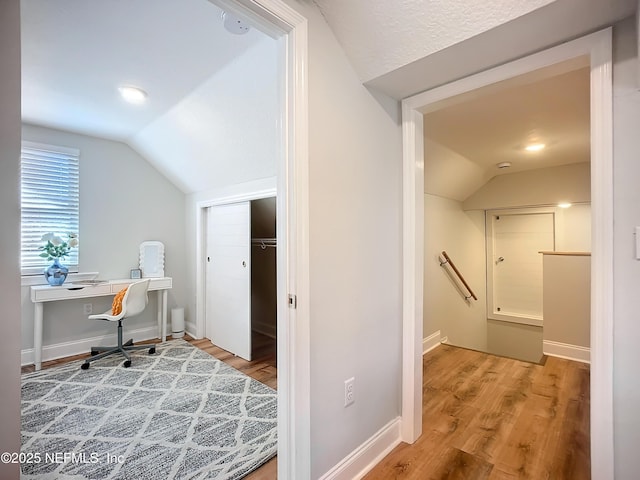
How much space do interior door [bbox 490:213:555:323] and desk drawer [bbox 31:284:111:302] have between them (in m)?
5.53

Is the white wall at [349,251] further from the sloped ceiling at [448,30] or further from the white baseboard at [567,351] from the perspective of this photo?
the white baseboard at [567,351]

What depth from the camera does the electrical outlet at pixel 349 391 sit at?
1.51 meters

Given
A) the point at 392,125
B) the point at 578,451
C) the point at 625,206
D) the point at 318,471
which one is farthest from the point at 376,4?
the point at 578,451

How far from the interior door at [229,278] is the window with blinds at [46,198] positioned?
4.79ft

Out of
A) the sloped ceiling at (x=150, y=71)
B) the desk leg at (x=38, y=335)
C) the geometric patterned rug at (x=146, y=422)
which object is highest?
the sloped ceiling at (x=150, y=71)

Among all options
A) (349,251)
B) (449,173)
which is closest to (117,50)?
(349,251)

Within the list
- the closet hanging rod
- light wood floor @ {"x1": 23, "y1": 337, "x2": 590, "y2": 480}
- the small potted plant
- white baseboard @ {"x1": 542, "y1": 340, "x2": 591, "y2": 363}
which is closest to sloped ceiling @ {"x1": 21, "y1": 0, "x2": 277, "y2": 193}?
the closet hanging rod

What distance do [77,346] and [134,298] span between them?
3.31ft

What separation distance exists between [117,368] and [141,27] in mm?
2958

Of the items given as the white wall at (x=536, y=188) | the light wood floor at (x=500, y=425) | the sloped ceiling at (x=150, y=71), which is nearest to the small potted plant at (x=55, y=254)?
the sloped ceiling at (x=150, y=71)

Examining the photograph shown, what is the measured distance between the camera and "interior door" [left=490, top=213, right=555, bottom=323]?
4402mm

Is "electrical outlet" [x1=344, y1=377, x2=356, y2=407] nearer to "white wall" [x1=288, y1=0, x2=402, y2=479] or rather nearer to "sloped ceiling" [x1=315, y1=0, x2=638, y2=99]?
"white wall" [x1=288, y1=0, x2=402, y2=479]

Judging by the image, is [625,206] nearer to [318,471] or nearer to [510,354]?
[318,471]

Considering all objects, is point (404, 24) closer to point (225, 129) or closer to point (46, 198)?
point (225, 129)
